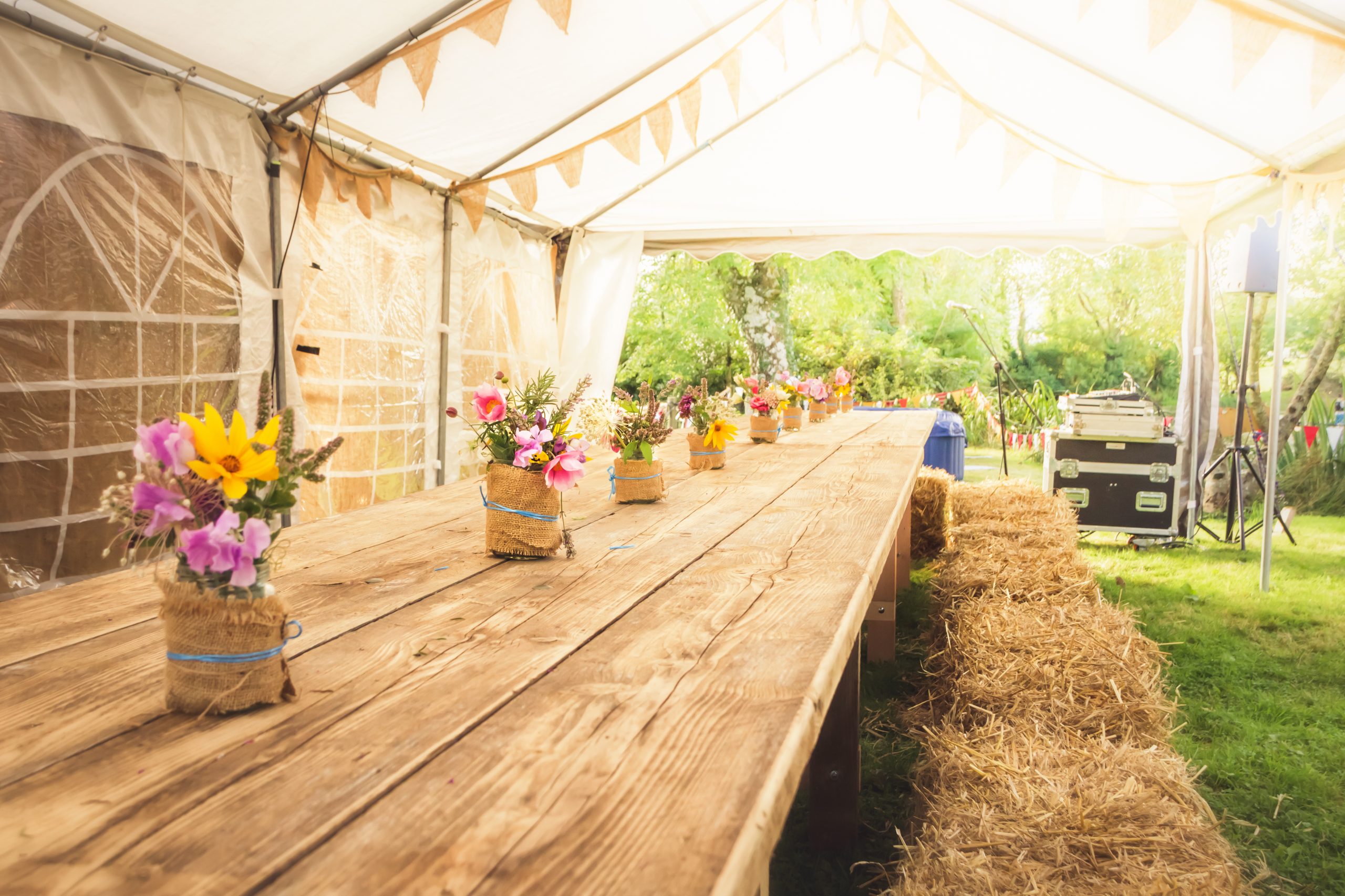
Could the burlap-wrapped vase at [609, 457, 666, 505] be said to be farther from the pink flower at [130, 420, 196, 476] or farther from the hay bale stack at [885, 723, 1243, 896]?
the pink flower at [130, 420, 196, 476]

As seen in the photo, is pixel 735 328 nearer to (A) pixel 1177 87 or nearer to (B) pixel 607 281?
(B) pixel 607 281

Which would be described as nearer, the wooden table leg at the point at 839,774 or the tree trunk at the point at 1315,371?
the wooden table leg at the point at 839,774

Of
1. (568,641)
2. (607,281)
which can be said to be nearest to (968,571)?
(568,641)

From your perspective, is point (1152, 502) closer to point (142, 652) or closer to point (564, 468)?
point (564, 468)

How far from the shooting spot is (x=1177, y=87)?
3.75 meters

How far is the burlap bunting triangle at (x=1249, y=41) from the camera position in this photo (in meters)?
3.00

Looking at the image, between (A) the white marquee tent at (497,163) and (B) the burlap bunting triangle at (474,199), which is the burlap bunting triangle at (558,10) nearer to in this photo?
(A) the white marquee tent at (497,163)

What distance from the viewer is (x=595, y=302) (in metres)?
6.34

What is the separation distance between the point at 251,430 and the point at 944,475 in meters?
3.26

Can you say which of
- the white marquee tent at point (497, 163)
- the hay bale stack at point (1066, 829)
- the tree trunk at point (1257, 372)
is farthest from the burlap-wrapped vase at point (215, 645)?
the tree trunk at point (1257, 372)

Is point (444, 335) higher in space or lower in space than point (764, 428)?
higher

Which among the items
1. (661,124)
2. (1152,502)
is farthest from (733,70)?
(1152,502)

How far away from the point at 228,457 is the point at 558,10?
112 inches

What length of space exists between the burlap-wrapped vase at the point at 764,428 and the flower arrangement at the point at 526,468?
2051 mm
